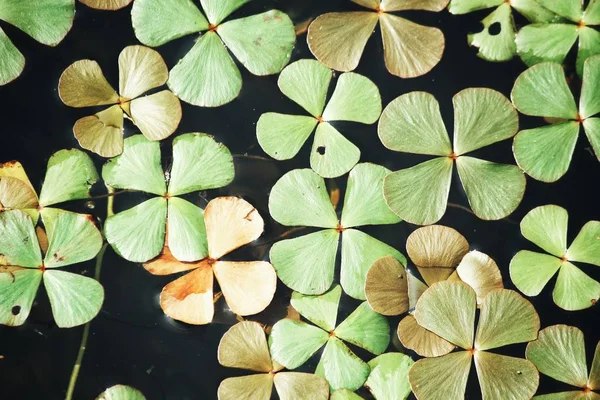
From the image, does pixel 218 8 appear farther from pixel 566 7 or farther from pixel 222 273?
pixel 566 7

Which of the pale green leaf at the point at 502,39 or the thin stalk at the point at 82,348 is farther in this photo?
the pale green leaf at the point at 502,39

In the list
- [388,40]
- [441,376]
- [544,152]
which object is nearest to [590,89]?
[544,152]

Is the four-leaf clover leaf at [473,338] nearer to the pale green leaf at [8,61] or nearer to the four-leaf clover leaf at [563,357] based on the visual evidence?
the four-leaf clover leaf at [563,357]

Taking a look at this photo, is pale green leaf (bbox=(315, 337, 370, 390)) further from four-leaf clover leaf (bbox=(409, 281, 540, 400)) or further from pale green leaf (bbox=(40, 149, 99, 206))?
pale green leaf (bbox=(40, 149, 99, 206))

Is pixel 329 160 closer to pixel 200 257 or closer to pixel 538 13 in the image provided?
pixel 200 257

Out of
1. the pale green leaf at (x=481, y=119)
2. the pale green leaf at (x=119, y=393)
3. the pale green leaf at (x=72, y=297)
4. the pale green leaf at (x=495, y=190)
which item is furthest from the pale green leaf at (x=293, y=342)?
the pale green leaf at (x=481, y=119)
